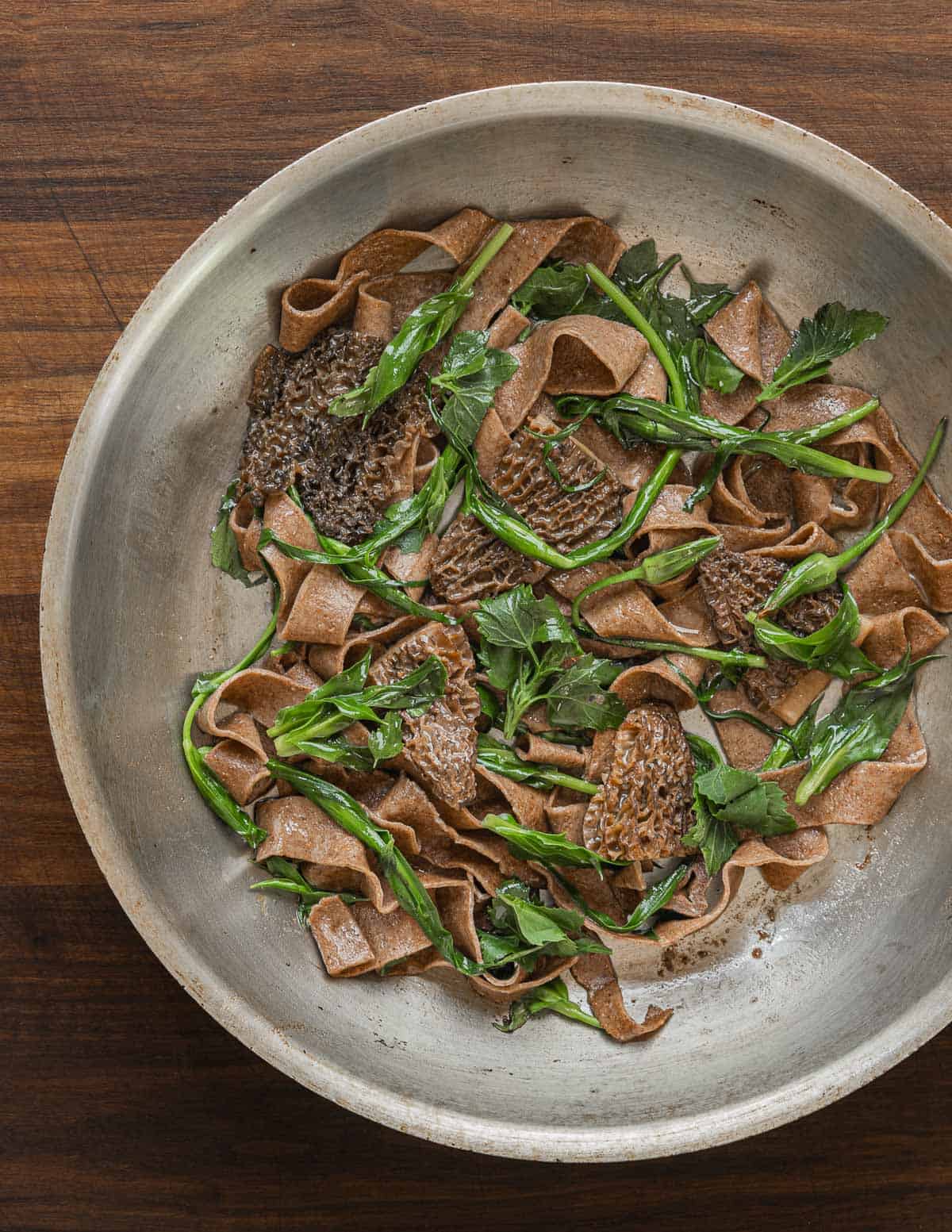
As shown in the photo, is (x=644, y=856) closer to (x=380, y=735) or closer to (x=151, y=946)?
(x=380, y=735)

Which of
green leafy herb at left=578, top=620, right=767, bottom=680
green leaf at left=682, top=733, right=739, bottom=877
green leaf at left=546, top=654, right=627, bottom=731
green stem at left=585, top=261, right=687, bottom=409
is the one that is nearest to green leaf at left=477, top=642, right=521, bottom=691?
green leaf at left=546, top=654, right=627, bottom=731

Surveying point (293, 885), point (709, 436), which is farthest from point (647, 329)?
point (293, 885)

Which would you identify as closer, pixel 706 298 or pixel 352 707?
pixel 352 707

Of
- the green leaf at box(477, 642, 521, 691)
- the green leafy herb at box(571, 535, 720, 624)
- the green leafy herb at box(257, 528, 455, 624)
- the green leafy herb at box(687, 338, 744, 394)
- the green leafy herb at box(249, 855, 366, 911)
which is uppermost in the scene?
the green leafy herb at box(687, 338, 744, 394)

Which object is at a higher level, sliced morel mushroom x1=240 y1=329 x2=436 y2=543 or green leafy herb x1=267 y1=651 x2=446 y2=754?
sliced morel mushroom x1=240 y1=329 x2=436 y2=543

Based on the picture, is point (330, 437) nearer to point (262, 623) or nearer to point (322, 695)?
point (262, 623)

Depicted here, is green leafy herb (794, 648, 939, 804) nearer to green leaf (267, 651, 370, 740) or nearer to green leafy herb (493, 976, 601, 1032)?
green leafy herb (493, 976, 601, 1032)

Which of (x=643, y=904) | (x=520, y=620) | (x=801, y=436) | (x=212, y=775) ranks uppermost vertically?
(x=801, y=436)
